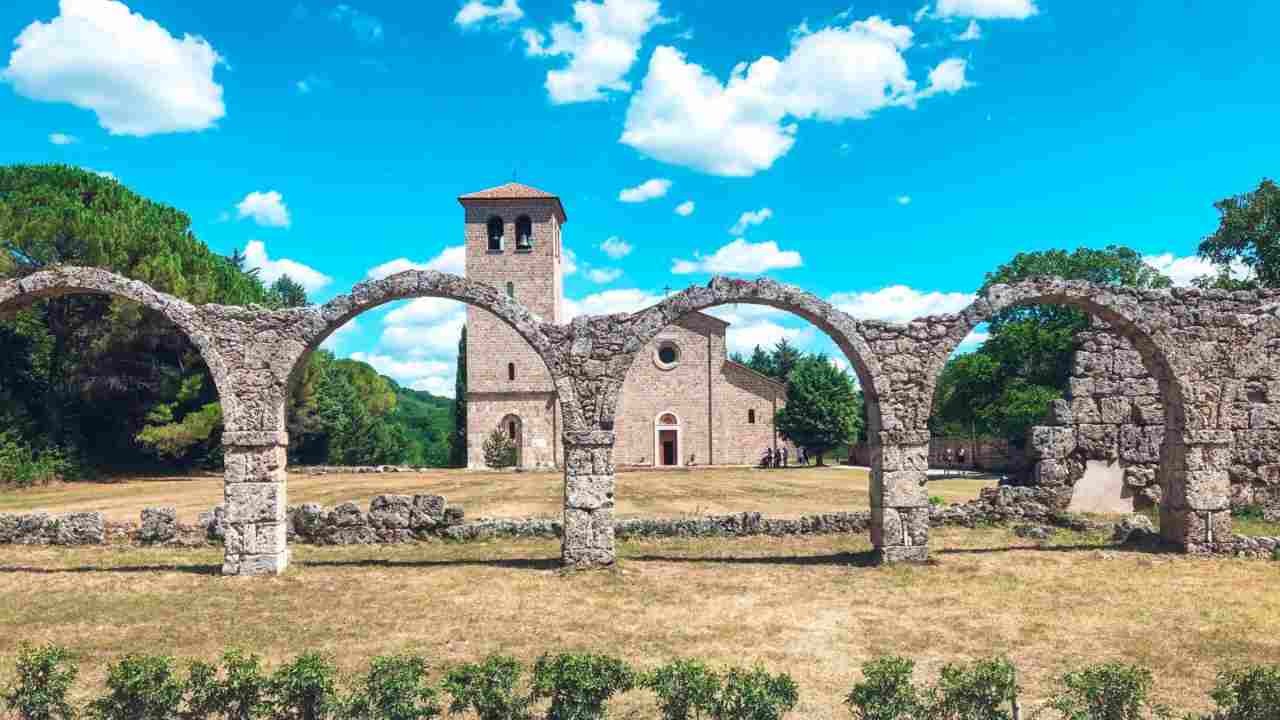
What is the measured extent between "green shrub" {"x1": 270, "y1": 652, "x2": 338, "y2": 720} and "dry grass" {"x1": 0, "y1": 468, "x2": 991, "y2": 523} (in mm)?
12771

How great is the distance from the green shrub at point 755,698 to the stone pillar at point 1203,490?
33.0 ft

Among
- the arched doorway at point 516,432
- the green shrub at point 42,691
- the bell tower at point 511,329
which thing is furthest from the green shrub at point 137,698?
the arched doorway at point 516,432

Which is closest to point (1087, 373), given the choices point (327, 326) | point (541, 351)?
point (541, 351)

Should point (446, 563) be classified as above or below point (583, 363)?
below

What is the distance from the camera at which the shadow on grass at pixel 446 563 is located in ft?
38.2

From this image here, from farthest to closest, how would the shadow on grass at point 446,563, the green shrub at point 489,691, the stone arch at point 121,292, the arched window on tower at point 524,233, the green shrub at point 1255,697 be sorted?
the arched window on tower at point 524,233 → the shadow on grass at point 446,563 → the stone arch at point 121,292 → the green shrub at point 489,691 → the green shrub at point 1255,697

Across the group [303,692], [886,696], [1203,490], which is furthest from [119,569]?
[1203,490]

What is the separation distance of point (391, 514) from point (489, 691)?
9505 millimetres

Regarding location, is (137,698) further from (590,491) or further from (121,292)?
(121,292)

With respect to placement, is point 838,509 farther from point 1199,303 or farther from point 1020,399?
point 1020,399

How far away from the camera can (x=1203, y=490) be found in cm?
1205

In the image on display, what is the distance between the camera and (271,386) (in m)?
11.4

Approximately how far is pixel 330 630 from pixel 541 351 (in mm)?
4664

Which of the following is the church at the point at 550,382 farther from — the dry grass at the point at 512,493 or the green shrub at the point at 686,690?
the green shrub at the point at 686,690
